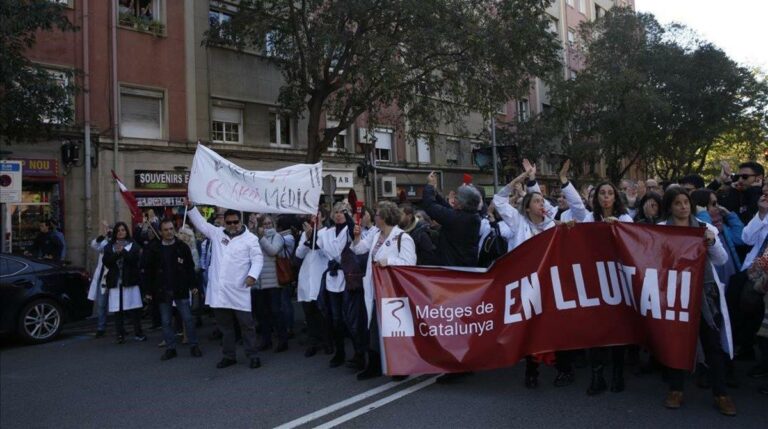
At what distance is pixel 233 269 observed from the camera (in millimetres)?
6895

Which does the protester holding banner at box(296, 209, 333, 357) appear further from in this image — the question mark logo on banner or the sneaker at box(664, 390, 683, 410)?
the sneaker at box(664, 390, 683, 410)

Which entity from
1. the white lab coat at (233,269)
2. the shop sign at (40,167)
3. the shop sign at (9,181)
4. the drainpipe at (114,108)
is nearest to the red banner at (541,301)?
the white lab coat at (233,269)

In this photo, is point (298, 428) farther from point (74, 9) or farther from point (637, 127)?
point (637, 127)

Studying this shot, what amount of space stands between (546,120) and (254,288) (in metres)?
22.7

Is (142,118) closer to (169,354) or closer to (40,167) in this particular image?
(40,167)

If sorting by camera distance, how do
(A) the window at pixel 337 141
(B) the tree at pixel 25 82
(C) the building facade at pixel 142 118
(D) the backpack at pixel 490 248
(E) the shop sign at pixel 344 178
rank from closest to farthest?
1. (D) the backpack at pixel 490 248
2. (B) the tree at pixel 25 82
3. (C) the building facade at pixel 142 118
4. (E) the shop sign at pixel 344 178
5. (A) the window at pixel 337 141

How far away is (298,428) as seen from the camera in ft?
15.5

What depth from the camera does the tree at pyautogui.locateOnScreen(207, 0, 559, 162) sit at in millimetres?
15016

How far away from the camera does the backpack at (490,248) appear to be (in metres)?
7.14

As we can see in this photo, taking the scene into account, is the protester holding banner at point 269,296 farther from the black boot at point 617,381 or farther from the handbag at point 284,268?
the black boot at point 617,381

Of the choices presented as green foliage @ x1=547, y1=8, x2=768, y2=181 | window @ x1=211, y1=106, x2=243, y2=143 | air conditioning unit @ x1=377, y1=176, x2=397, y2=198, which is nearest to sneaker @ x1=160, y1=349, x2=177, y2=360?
window @ x1=211, y1=106, x2=243, y2=143

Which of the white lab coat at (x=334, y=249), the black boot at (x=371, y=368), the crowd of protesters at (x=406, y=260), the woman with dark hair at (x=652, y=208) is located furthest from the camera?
the white lab coat at (x=334, y=249)

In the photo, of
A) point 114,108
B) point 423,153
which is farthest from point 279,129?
point 423,153

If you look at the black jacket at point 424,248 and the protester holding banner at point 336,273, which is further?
the protester holding banner at point 336,273
